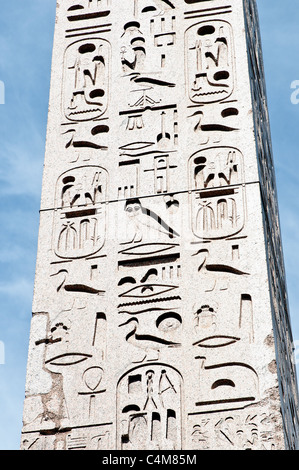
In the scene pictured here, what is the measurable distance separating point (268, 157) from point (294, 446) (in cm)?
280

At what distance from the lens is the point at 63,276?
8.37 m

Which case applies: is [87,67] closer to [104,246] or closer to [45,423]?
[104,246]

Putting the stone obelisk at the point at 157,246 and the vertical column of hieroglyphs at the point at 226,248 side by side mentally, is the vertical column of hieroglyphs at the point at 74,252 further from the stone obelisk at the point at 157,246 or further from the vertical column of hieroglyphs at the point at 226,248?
the vertical column of hieroglyphs at the point at 226,248

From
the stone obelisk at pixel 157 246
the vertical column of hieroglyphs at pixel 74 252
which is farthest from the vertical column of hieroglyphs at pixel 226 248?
the vertical column of hieroglyphs at pixel 74 252

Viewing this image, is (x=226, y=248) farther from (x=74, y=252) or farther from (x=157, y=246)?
(x=74, y=252)

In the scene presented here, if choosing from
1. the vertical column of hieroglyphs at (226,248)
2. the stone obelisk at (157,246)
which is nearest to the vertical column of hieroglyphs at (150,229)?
the stone obelisk at (157,246)

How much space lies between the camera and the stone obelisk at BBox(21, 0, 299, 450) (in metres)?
7.64

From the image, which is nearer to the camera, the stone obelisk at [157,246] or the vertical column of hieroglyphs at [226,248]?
the vertical column of hieroglyphs at [226,248]

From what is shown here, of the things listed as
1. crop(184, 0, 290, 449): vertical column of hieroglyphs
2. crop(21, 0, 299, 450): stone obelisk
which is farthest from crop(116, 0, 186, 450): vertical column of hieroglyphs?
crop(184, 0, 290, 449): vertical column of hieroglyphs

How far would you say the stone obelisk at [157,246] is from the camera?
764cm

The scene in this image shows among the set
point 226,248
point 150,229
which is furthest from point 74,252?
point 226,248

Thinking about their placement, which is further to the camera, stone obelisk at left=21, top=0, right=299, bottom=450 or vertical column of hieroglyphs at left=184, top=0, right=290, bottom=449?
stone obelisk at left=21, top=0, right=299, bottom=450

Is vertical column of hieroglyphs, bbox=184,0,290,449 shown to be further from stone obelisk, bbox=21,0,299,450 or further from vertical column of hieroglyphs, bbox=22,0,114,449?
vertical column of hieroglyphs, bbox=22,0,114,449

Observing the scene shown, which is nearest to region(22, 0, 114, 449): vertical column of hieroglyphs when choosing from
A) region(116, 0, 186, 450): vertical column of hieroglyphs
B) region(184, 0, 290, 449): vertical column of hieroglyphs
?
region(116, 0, 186, 450): vertical column of hieroglyphs
